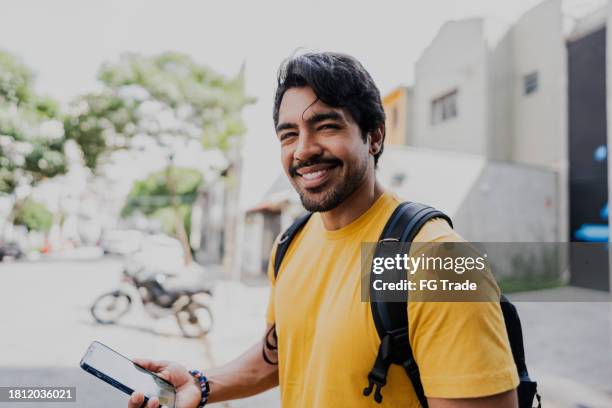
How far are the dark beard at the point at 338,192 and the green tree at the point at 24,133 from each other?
46.0 feet

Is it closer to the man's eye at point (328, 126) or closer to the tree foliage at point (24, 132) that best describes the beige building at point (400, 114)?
the tree foliage at point (24, 132)

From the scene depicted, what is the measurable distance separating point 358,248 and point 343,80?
0.46 metres

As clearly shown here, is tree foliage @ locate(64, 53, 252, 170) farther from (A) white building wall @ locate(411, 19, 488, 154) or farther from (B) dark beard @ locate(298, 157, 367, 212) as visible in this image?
(B) dark beard @ locate(298, 157, 367, 212)

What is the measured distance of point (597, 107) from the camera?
11.3 meters

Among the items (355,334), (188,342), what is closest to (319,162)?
(355,334)

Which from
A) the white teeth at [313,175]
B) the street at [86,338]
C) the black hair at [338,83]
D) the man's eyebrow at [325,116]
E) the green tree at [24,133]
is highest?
the green tree at [24,133]

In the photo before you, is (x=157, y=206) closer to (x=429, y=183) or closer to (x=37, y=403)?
(x=429, y=183)

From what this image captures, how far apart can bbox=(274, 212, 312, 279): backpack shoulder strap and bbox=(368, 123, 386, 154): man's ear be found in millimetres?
310

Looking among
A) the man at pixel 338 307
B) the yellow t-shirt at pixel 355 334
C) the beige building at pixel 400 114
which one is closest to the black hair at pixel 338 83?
the man at pixel 338 307

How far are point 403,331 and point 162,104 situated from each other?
12439mm

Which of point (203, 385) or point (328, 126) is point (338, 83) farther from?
point (203, 385)

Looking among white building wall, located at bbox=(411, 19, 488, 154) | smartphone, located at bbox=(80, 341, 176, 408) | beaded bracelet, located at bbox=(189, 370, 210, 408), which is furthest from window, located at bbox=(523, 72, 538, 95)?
smartphone, located at bbox=(80, 341, 176, 408)

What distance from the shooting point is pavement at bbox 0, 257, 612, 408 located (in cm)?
418

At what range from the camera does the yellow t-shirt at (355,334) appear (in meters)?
0.86
